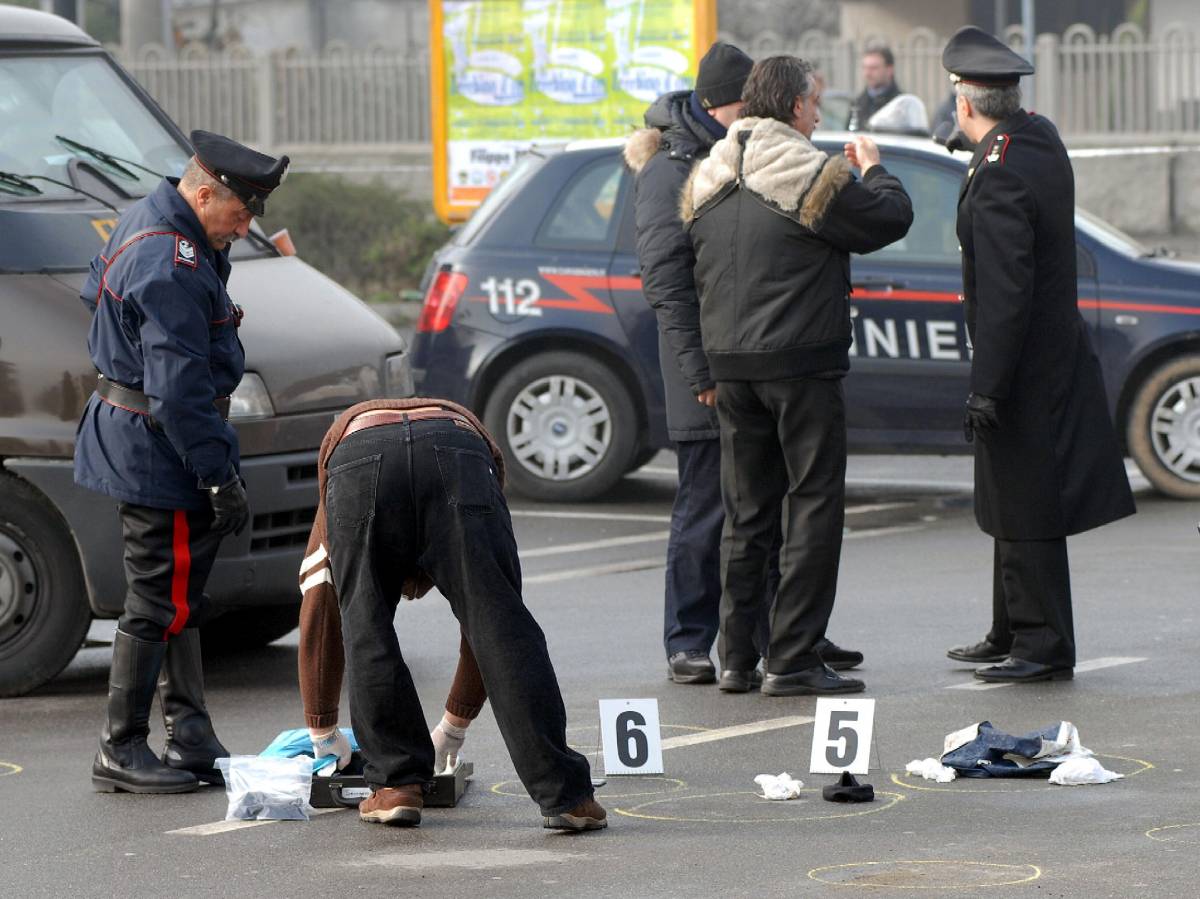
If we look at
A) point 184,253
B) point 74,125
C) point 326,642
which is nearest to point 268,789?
point 326,642

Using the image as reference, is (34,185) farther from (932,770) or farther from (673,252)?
(932,770)

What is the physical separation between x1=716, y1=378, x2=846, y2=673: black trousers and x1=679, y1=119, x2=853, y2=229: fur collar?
558 mm

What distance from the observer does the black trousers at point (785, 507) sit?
786 centimetres

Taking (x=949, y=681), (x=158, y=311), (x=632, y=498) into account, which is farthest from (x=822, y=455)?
(x=632, y=498)

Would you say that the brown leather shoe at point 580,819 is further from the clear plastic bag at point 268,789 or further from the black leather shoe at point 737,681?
the black leather shoe at point 737,681

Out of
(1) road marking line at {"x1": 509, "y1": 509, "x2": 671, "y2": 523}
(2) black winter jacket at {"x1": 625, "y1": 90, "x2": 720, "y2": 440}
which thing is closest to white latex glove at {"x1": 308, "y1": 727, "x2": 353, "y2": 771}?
(2) black winter jacket at {"x1": 625, "y1": 90, "x2": 720, "y2": 440}

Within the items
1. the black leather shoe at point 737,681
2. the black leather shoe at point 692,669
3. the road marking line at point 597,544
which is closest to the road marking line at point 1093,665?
the black leather shoe at point 737,681

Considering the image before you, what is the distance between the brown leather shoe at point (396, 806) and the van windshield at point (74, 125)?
333 centimetres

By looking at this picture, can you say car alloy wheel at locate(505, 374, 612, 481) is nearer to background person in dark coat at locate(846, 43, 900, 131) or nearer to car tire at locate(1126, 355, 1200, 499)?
car tire at locate(1126, 355, 1200, 499)

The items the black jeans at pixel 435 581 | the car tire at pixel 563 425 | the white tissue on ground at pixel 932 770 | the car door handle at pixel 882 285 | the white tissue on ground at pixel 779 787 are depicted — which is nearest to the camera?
the black jeans at pixel 435 581

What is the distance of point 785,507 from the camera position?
8.06 meters

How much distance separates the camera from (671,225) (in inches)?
322

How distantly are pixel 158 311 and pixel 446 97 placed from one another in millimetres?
13788

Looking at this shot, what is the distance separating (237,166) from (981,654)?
3.20 metres
